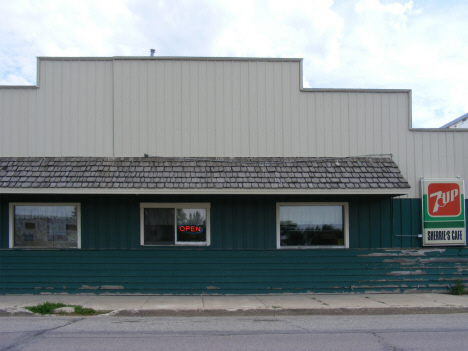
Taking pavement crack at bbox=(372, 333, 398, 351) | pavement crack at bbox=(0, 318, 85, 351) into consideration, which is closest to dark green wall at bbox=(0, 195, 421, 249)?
pavement crack at bbox=(0, 318, 85, 351)

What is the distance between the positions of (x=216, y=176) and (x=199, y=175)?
43cm

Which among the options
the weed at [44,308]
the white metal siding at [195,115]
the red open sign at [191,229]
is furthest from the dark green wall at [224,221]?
the weed at [44,308]

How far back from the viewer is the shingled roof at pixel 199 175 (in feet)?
31.9

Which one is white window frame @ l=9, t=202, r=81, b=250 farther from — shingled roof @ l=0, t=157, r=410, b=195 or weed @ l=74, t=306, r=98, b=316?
weed @ l=74, t=306, r=98, b=316

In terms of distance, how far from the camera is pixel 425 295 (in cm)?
1040

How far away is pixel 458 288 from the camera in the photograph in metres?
10.6

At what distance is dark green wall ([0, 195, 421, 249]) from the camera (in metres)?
10.5

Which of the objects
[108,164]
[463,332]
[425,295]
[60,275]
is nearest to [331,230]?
[425,295]

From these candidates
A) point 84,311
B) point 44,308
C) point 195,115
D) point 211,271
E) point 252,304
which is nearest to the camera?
point 84,311

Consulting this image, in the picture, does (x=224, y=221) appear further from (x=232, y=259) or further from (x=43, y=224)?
(x=43, y=224)

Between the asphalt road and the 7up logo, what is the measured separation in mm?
3163

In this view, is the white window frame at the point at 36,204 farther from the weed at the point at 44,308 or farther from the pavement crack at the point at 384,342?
the pavement crack at the point at 384,342

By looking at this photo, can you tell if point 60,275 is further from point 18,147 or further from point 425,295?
point 425,295

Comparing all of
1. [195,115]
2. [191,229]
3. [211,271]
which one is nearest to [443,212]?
[211,271]
